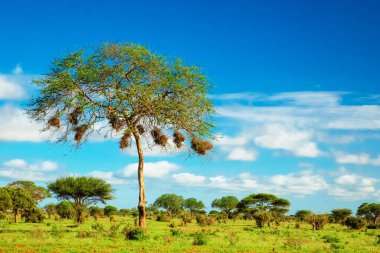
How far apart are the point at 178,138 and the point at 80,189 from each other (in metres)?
36.5

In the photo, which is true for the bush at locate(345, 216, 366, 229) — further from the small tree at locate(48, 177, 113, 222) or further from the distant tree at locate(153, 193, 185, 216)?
the distant tree at locate(153, 193, 185, 216)

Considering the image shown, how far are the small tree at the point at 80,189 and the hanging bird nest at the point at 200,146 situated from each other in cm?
3582

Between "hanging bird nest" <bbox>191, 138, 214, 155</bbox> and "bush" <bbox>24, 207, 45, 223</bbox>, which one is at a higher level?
"hanging bird nest" <bbox>191, 138, 214, 155</bbox>

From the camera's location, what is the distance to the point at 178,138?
26.6 metres

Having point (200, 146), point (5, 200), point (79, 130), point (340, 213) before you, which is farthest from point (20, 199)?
point (340, 213)

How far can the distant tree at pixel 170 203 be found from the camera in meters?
128

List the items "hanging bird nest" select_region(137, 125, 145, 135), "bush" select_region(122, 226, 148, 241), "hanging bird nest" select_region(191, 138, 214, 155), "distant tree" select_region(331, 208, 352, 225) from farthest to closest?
"distant tree" select_region(331, 208, 352, 225)
"hanging bird nest" select_region(137, 125, 145, 135)
"hanging bird nest" select_region(191, 138, 214, 155)
"bush" select_region(122, 226, 148, 241)

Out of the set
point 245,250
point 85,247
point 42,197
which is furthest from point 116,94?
point 42,197

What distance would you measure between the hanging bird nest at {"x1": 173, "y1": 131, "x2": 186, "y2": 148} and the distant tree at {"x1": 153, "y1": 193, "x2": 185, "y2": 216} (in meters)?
103

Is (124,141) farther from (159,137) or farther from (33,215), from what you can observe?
(33,215)

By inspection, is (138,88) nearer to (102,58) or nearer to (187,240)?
(102,58)

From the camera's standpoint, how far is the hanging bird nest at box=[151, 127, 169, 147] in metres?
26.6

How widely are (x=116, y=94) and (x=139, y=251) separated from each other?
10566 mm

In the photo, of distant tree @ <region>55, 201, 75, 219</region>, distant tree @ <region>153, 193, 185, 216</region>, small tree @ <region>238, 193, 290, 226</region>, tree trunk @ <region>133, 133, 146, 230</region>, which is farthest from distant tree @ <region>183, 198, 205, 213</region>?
tree trunk @ <region>133, 133, 146, 230</region>
